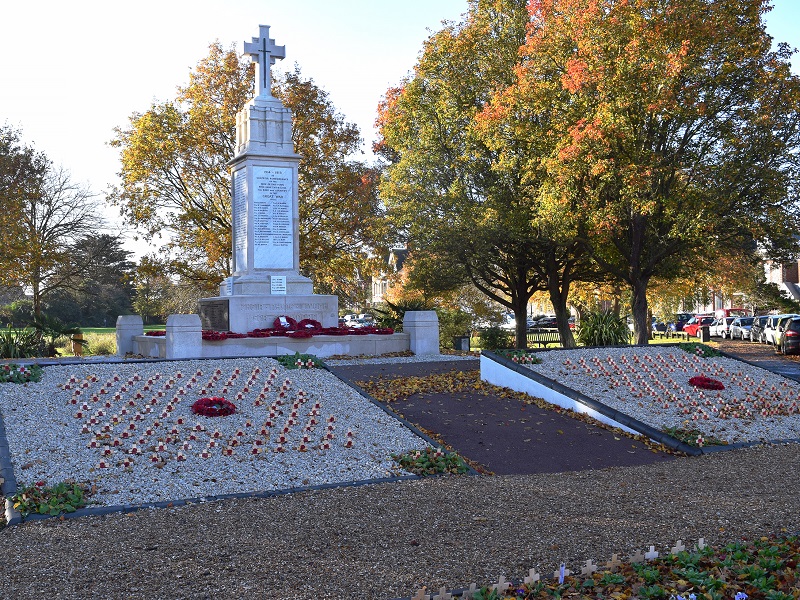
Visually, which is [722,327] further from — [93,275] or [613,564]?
[613,564]

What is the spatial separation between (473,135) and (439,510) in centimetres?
2084

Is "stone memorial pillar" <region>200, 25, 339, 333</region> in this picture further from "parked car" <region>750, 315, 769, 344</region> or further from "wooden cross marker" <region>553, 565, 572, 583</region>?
"parked car" <region>750, 315, 769, 344</region>

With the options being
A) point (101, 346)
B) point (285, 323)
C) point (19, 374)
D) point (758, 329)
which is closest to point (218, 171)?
point (101, 346)

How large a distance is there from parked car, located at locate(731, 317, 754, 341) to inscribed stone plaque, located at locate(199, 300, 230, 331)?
30.9 m

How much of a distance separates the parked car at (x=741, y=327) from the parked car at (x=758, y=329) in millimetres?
1177

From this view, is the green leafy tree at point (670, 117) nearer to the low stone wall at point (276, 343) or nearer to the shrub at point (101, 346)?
the low stone wall at point (276, 343)

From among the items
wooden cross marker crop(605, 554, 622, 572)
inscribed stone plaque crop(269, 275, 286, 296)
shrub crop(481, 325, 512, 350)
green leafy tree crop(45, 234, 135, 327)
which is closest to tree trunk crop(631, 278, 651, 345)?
shrub crop(481, 325, 512, 350)

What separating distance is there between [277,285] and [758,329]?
93.6ft

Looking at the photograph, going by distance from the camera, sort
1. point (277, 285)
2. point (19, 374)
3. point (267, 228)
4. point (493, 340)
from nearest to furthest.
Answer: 1. point (19, 374)
2. point (277, 285)
3. point (267, 228)
4. point (493, 340)

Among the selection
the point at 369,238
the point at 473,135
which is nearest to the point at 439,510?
the point at 473,135

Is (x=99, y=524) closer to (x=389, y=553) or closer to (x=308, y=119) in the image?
(x=389, y=553)

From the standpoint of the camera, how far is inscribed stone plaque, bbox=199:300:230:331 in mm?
18906

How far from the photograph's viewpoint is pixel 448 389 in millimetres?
13312

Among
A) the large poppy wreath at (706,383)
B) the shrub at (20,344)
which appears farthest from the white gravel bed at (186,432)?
the shrub at (20,344)
